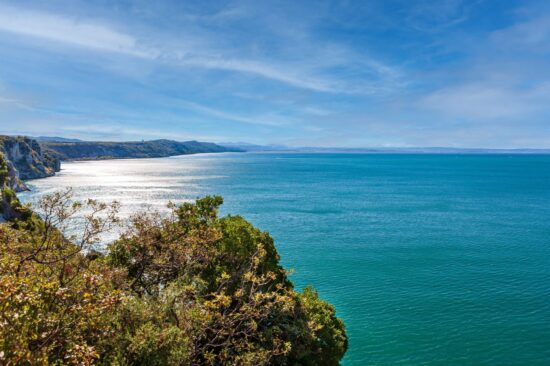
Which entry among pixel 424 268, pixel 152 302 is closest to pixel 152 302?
pixel 152 302

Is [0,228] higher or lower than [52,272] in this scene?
higher

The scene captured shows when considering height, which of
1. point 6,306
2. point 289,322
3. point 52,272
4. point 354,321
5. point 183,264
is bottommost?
point 354,321

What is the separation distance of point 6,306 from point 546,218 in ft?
379

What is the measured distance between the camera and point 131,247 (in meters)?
28.5

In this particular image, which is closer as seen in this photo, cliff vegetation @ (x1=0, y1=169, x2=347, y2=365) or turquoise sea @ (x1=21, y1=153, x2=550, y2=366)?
cliff vegetation @ (x1=0, y1=169, x2=347, y2=365)

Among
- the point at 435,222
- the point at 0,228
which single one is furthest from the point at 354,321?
the point at 435,222

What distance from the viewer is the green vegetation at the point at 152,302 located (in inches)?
445

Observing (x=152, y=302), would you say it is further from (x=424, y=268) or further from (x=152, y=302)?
(x=424, y=268)

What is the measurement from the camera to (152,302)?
1850 centimetres

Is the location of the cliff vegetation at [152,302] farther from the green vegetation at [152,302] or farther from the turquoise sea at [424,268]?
the turquoise sea at [424,268]

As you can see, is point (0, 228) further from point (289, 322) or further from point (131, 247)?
point (289, 322)

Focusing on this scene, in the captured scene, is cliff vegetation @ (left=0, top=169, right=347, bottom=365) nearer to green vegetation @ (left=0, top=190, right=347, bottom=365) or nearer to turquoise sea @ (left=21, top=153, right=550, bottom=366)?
green vegetation @ (left=0, top=190, right=347, bottom=365)

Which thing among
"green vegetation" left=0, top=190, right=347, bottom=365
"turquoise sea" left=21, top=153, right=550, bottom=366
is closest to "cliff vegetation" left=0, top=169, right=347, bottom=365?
"green vegetation" left=0, top=190, right=347, bottom=365

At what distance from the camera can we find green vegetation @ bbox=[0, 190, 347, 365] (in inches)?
445
